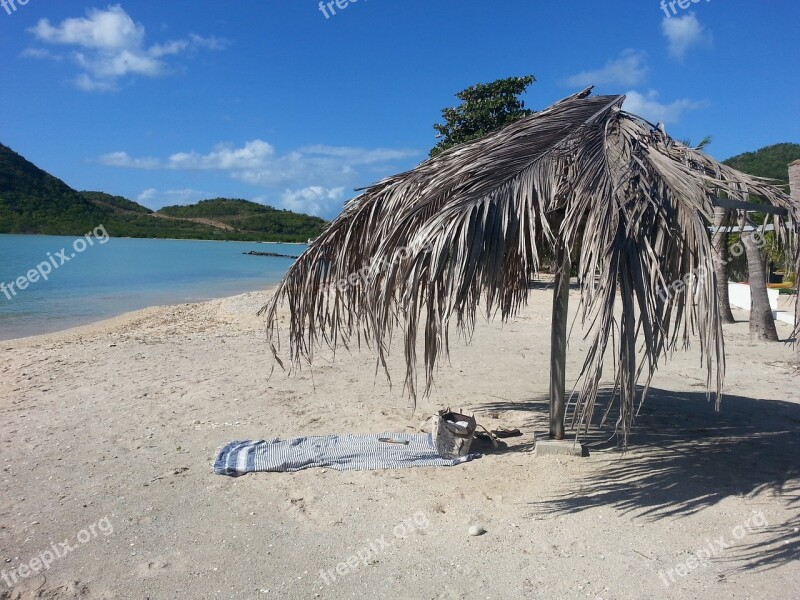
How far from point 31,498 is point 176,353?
509 centimetres

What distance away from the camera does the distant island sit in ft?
238

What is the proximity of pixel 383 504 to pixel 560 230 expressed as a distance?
2144mm

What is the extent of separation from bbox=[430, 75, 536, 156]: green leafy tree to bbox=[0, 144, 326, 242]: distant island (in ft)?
216

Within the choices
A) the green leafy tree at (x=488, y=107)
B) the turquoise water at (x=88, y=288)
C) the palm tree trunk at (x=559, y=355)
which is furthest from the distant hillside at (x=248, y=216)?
the palm tree trunk at (x=559, y=355)

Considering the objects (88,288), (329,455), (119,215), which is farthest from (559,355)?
(119,215)

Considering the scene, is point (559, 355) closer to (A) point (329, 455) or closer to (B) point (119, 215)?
(A) point (329, 455)

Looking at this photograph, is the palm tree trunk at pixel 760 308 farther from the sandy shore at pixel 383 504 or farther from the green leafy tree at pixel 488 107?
the green leafy tree at pixel 488 107

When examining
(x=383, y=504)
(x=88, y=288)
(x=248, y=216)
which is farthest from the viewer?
(x=248, y=216)

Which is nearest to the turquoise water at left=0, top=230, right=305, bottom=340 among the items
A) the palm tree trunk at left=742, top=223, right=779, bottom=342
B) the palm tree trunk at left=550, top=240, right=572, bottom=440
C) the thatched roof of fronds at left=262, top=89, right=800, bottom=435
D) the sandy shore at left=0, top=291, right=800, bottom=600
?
the sandy shore at left=0, top=291, right=800, bottom=600

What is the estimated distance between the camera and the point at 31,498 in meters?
4.19

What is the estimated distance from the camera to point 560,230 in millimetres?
3561

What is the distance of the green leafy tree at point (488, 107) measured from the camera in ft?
65.6

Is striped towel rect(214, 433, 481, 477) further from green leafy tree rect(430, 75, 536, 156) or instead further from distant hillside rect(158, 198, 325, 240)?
distant hillside rect(158, 198, 325, 240)

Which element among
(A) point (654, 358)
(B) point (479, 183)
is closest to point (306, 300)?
(B) point (479, 183)
